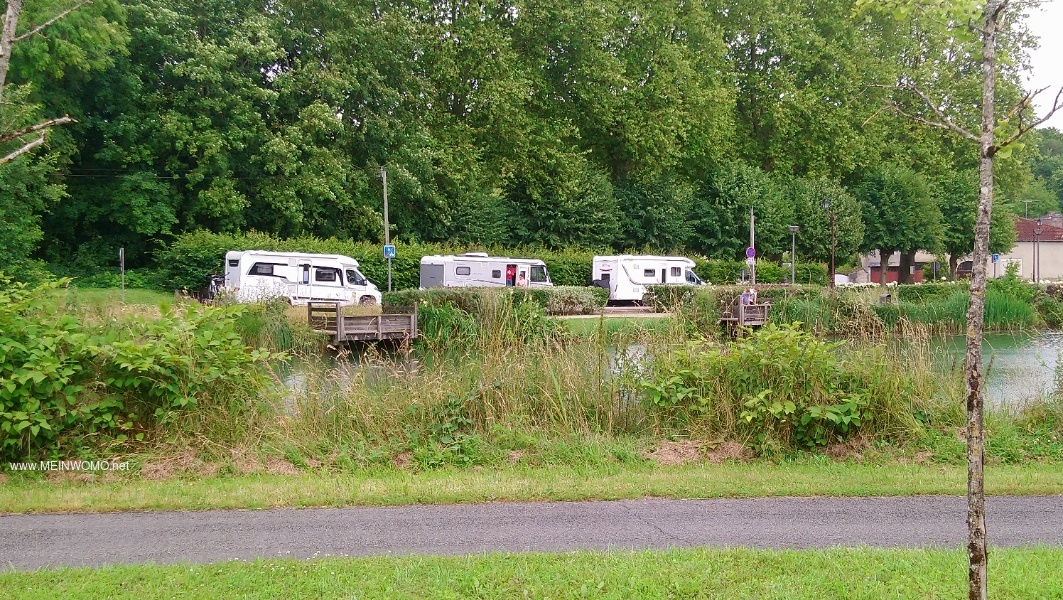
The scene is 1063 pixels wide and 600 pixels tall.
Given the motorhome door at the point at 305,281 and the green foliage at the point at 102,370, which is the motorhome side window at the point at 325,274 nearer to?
the motorhome door at the point at 305,281

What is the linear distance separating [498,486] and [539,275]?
1103 inches

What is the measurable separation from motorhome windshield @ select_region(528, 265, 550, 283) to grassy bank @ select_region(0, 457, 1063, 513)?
26748 mm

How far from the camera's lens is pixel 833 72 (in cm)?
4606

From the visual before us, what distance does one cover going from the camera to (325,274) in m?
29.9

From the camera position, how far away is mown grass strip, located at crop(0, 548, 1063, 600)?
183 inches

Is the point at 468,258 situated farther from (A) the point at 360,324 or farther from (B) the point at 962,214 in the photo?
(B) the point at 962,214

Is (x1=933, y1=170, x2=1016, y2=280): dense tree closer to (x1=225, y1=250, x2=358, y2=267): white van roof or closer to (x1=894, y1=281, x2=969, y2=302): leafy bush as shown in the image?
(x1=894, y1=281, x2=969, y2=302): leafy bush

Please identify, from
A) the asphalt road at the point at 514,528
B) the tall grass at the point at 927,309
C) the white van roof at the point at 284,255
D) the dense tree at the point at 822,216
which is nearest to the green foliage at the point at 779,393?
the asphalt road at the point at 514,528

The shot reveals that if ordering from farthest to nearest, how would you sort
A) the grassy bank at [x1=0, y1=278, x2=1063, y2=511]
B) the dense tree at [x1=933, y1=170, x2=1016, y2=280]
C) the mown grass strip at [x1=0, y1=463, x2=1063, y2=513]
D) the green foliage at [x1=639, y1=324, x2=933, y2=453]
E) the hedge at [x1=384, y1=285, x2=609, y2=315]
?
the dense tree at [x1=933, y1=170, x2=1016, y2=280]
the hedge at [x1=384, y1=285, x2=609, y2=315]
the green foliage at [x1=639, y1=324, x2=933, y2=453]
the grassy bank at [x1=0, y1=278, x2=1063, y2=511]
the mown grass strip at [x1=0, y1=463, x2=1063, y2=513]

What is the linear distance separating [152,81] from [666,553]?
3395 cm

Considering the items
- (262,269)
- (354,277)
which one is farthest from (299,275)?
(354,277)

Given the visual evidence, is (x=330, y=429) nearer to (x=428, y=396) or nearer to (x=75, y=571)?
(x=428, y=396)

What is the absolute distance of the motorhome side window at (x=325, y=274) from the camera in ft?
97.7

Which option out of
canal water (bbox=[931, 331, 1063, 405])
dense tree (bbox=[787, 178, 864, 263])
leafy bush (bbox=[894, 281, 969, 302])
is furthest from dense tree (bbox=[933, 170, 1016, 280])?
canal water (bbox=[931, 331, 1063, 405])
